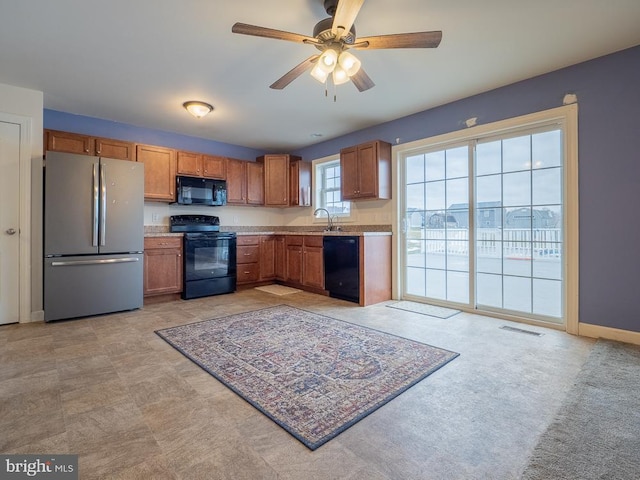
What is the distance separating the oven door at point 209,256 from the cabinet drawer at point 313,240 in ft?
3.76

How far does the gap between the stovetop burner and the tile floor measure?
93.0 inches

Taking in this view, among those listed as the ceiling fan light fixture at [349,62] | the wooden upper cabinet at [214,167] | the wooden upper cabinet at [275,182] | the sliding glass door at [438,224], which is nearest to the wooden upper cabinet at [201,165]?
the wooden upper cabinet at [214,167]

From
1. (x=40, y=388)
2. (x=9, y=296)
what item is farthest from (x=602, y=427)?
(x=9, y=296)

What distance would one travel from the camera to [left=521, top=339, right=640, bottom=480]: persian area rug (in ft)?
4.27

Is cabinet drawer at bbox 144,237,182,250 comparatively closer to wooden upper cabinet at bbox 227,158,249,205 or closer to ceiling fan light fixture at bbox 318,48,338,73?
wooden upper cabinet at bbox 227,158,249,205

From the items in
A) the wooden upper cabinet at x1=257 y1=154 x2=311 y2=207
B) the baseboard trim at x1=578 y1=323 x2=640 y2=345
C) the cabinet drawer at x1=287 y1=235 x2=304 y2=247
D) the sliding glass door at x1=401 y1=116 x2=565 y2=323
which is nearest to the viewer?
the baseboard trim at x1=578 y1=323 x2=640 y2=345

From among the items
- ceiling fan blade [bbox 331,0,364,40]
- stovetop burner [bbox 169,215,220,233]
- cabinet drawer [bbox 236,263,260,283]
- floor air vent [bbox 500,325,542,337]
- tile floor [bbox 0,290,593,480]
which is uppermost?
ceiling fan blade [bbox 331,0,364,40]

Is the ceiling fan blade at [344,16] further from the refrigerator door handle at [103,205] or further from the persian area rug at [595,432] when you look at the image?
the refrigerator door handle at [103,205]

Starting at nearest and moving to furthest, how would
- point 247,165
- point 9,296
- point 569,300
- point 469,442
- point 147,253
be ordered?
point 469,442 → point 569,300 → point 9,296 → point 147,253 → point 247,165

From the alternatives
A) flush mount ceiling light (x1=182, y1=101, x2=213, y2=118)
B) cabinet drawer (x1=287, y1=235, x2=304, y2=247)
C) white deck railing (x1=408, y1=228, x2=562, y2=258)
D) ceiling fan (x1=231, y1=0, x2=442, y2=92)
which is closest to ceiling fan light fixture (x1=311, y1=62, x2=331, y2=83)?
ceiling fan (x1=231, y1=0, x2=442, y2=92)

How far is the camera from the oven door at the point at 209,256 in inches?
180

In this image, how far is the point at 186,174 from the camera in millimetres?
4859

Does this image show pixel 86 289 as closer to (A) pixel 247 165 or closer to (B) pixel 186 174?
(B) pixel 186 174

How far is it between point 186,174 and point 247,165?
109 cm
